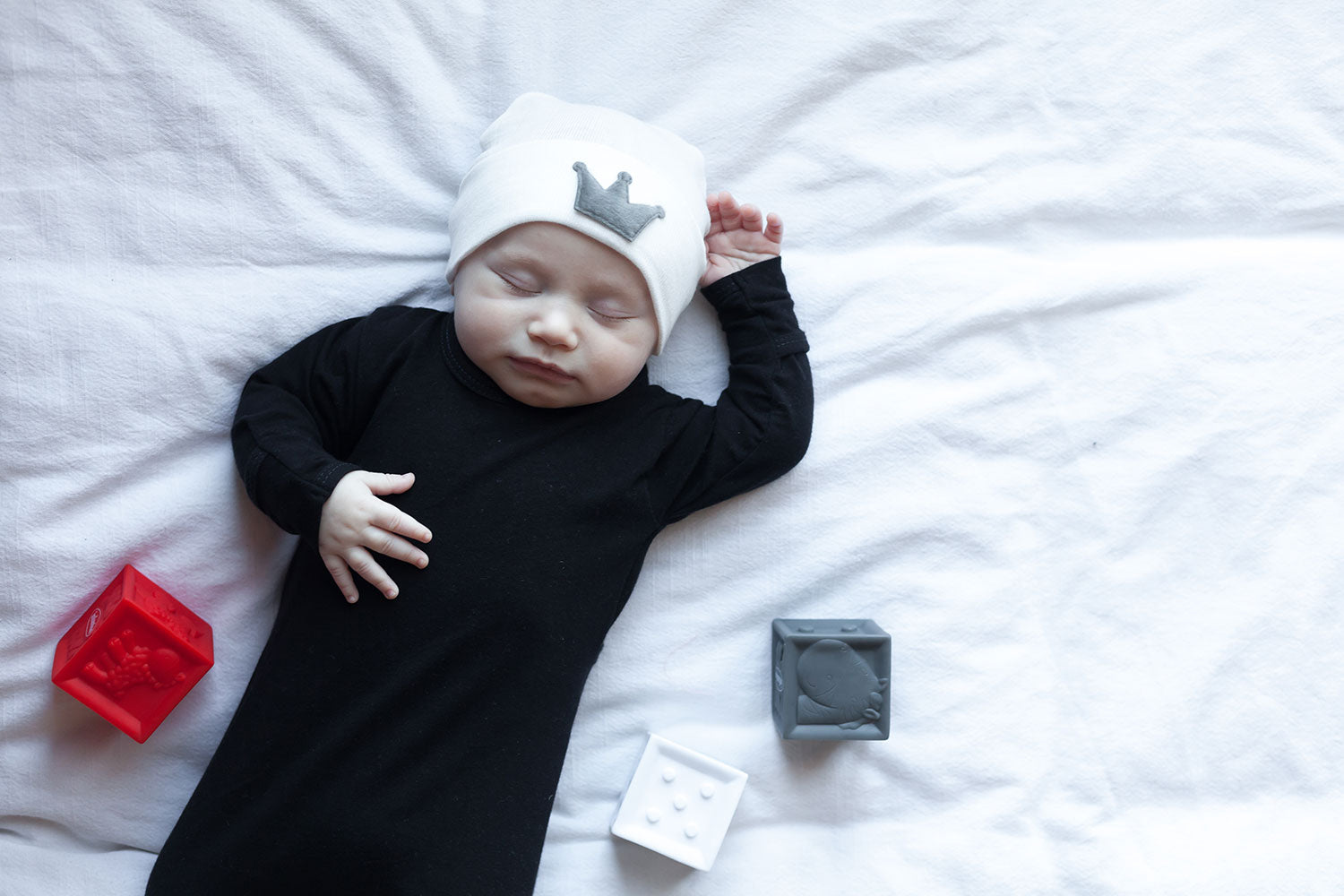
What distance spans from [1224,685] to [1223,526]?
0.17m

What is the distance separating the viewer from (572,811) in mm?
1022

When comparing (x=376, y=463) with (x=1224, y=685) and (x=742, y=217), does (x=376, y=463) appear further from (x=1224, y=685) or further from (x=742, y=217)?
(x=1224, y=685)

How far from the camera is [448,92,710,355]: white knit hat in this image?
0.87 metres

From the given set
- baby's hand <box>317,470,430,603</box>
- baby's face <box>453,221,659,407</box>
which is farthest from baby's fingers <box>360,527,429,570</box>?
baby's face <box>453,221,659,407</box>

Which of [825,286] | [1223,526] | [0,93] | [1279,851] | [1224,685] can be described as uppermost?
[0,93]

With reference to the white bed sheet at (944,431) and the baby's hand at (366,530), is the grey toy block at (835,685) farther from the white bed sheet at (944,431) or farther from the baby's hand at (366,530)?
the baby's hand at (366,530)

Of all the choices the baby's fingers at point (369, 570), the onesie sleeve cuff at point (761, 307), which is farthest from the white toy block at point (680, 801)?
the onesie sleeve cuff at point (761, 307)

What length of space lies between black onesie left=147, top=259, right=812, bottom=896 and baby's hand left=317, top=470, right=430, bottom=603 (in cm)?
1

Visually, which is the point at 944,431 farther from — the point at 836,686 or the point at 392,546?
the point at 392,546

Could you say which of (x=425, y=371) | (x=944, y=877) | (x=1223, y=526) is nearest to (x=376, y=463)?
(x=425, y=371)

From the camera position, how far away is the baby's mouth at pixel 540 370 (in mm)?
892

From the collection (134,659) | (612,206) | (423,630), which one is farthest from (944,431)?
(134,659)

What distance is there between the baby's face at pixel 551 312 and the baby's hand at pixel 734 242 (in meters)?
0.12

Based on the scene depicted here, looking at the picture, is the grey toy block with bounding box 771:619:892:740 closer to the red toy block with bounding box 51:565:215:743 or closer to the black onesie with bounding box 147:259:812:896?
the black onesie with bounding box 147:259:812:896
